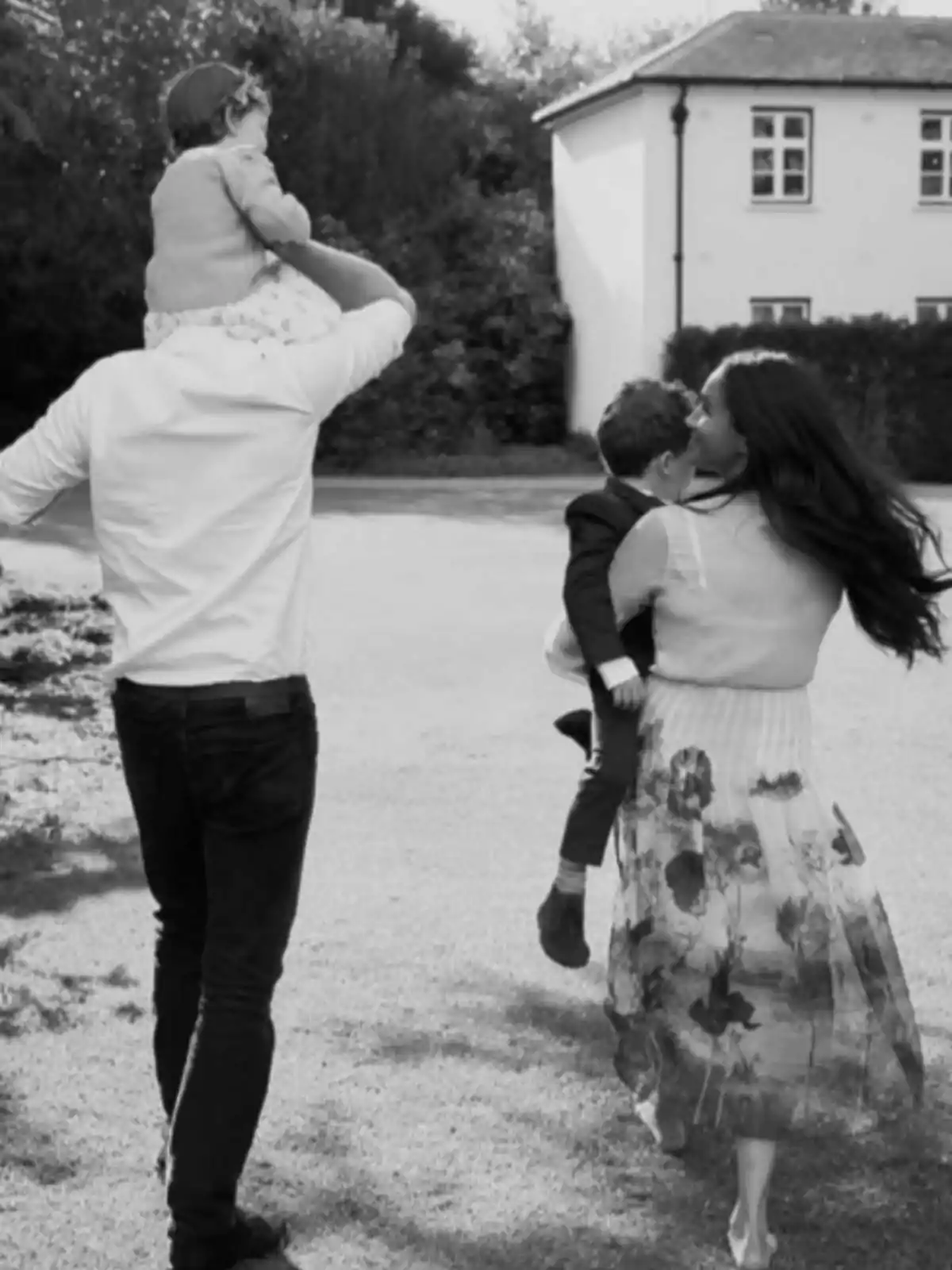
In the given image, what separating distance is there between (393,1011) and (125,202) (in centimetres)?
2828

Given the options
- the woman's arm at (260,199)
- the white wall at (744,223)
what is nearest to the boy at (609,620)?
the woman's arm at (260,199)

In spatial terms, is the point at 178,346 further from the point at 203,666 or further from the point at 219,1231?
the point at 219,1231

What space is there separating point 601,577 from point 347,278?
2.64 ft

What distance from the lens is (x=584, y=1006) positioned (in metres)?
5.54

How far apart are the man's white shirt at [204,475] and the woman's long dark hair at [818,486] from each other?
75 cm

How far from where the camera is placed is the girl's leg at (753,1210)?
3.80 meters

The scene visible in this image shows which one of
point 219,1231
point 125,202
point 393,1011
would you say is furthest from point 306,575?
point 125,202

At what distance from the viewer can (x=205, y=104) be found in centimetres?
349

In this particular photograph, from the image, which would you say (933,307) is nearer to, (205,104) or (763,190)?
(763,190)

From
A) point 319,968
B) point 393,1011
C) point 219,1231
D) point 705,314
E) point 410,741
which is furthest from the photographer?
point 705,314

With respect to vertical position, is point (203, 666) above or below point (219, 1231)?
above

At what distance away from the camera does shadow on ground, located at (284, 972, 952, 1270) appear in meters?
3.89

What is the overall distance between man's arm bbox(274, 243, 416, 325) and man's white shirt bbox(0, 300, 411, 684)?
126 millimetres

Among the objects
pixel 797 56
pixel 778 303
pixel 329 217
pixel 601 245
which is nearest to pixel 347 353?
pixel 329 217
